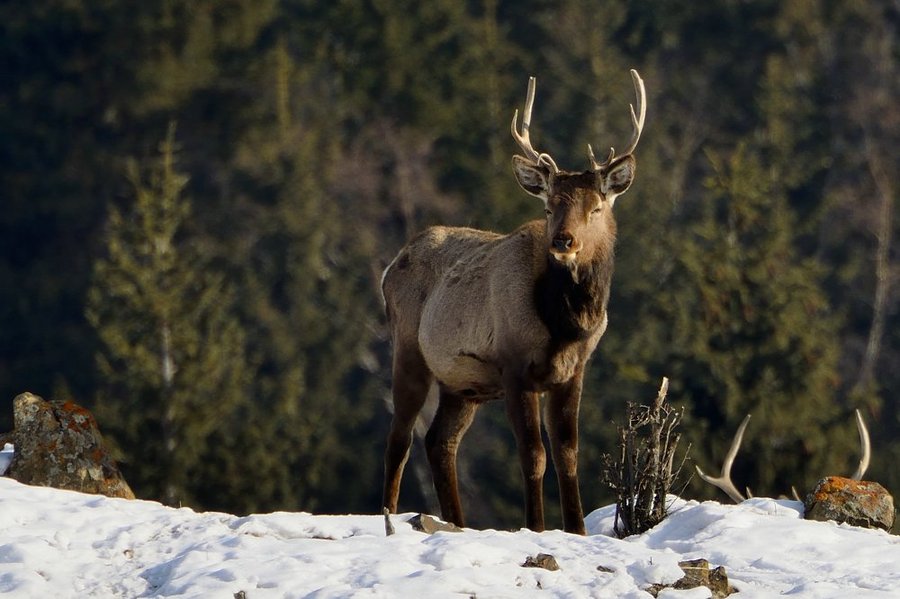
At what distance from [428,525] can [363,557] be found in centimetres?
73

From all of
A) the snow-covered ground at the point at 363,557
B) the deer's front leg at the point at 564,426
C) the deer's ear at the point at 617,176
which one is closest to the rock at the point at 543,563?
the snow-covered ground at the point at 363,557

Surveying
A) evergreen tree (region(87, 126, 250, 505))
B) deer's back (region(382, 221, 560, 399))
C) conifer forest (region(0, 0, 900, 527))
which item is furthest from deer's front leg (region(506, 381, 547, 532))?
evergreen tree (region(87, 126, 250, 505))

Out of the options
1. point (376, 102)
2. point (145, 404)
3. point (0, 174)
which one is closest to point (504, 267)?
point (145, 404)

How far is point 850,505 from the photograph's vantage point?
38.9 feet

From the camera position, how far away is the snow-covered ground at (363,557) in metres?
9.70

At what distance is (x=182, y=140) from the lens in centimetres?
4734

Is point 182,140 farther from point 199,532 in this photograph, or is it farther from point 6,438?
point 199,532

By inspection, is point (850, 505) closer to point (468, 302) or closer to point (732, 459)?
point (732, 459)

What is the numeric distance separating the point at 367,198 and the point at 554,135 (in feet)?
14.4

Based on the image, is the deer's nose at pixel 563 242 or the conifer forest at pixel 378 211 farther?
the conifer forest at pixel 378 211

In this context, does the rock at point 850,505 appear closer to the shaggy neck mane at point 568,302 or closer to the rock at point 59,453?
the shaggy neck mane at point 568,302

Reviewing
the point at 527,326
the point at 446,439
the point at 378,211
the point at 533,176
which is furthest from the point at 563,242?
the point at 378,211

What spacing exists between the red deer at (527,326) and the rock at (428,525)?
42.8 inches

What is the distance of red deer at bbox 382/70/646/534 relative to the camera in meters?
11.9
